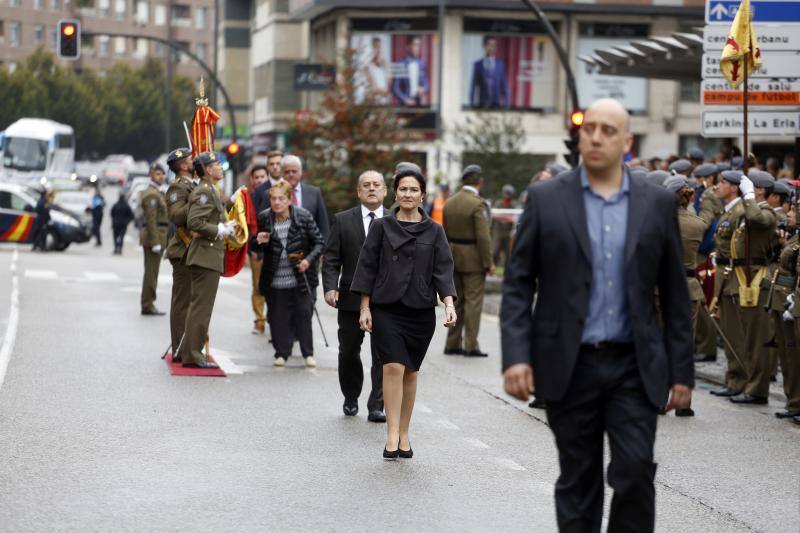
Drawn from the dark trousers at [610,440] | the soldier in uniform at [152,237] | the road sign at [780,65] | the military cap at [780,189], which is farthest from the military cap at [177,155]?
the dark trousers at [610,440]

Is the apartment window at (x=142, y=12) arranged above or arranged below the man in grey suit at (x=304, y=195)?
above

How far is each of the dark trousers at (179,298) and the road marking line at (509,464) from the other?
554cm

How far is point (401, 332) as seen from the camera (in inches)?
390

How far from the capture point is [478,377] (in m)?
14.7

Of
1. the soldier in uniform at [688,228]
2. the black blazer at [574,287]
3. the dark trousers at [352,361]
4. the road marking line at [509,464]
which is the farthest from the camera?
the soldier in uniform at [688,228]

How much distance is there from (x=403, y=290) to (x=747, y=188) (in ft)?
13.3

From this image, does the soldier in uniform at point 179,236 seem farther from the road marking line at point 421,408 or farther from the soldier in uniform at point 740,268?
the soldier in uniform at point 740,268

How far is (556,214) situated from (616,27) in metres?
51.6

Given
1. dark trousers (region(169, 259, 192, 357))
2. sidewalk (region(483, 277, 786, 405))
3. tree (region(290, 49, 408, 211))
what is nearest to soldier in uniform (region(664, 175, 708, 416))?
sidewalk (region(483, 277, 786, 405))

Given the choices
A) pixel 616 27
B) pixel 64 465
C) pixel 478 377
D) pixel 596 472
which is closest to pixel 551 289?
pixel 596 472

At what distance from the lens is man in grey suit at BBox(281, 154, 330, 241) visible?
51.8 feet

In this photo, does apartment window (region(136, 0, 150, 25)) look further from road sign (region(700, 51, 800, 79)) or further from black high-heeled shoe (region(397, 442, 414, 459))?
black high-heeled shoe (region(397, 442, 414, 459))

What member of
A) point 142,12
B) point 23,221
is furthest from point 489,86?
point 142,12

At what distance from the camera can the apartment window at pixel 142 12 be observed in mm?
136000
